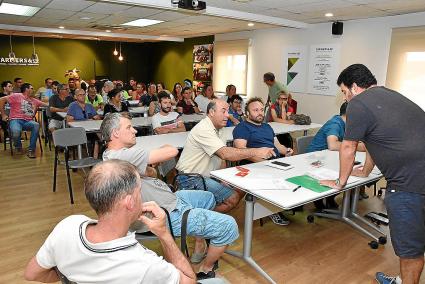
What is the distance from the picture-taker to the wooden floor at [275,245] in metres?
2.45

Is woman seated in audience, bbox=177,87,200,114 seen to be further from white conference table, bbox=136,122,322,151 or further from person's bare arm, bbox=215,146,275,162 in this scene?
person's bare arm, bbox=215,146,275,162

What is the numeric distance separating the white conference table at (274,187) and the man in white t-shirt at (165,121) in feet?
6.80

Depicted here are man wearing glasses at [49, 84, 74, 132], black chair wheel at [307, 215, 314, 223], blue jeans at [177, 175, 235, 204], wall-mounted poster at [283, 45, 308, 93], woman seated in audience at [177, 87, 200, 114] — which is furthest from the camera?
wall-mounted poster at [283, 45, 308, 93]

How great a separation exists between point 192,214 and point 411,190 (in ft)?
4.36

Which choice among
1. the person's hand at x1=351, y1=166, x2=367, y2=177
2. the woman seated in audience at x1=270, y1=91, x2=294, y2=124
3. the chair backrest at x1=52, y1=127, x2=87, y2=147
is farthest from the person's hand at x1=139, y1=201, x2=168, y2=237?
the woman seated in audience at x1=270, y1=91, x2=294, y2=124

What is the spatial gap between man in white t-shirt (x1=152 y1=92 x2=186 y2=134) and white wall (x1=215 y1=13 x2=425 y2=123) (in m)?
3.56

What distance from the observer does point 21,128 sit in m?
6.02

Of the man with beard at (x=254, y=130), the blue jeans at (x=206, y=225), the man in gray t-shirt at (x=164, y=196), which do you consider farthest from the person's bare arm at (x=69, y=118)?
the blue jeans at (x=206, y=225)

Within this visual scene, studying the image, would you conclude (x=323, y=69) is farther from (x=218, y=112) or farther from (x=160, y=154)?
(x=160, y=154)

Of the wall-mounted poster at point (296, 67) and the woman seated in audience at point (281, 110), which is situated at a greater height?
the wall-mounted poster at point (296, 67)

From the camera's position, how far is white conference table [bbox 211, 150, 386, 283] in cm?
209

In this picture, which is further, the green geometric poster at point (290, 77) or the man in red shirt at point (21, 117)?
the green geometric poster at point (290, 77)

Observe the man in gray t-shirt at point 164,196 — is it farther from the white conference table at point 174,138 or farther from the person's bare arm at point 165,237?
the white conference table at point 174,138

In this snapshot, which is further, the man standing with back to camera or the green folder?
the green folder
